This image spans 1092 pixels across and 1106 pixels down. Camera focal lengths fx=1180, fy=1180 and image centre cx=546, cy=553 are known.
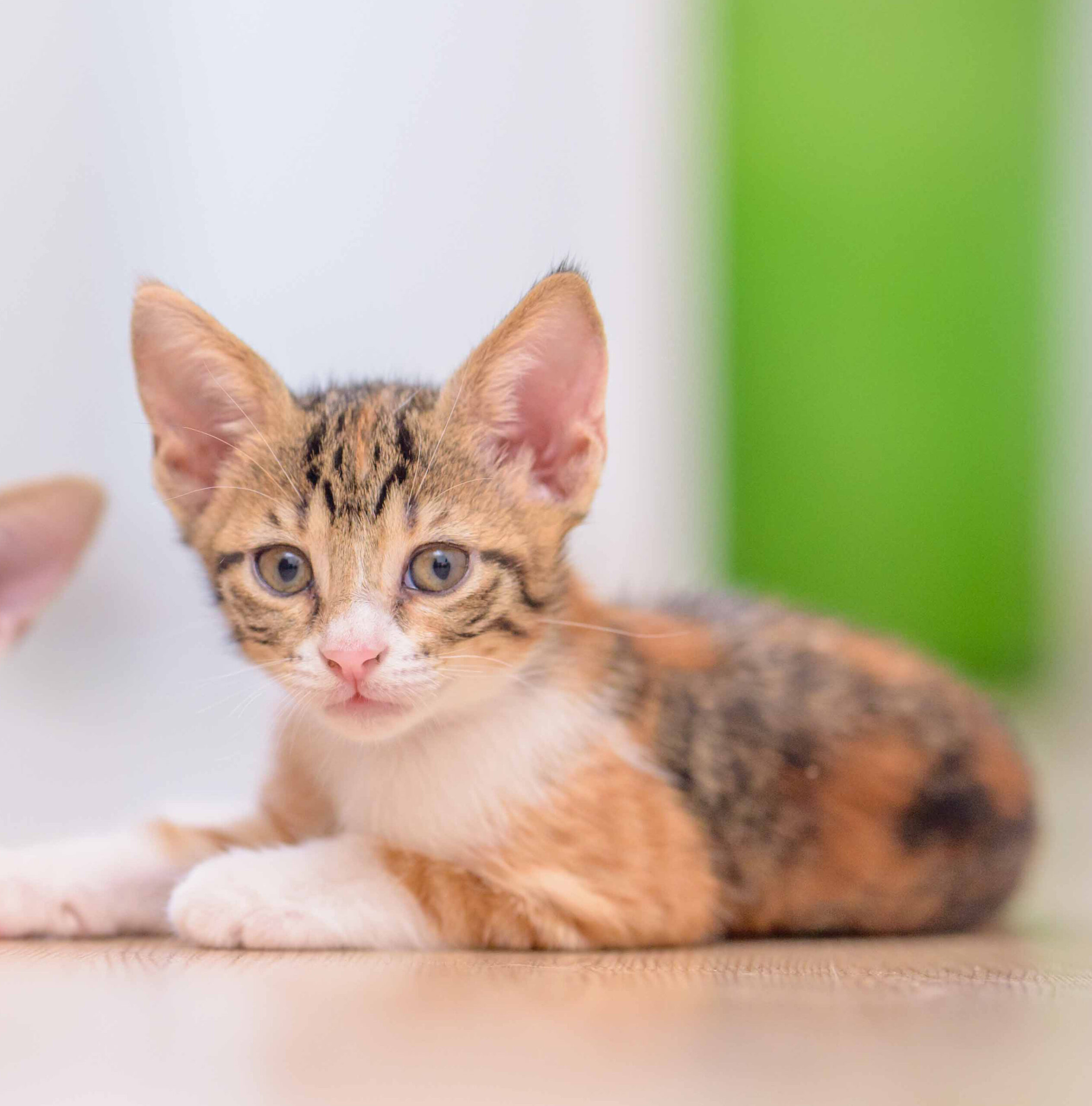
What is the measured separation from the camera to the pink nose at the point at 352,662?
1.06m

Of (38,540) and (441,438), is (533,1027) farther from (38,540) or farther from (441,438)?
(38,540)

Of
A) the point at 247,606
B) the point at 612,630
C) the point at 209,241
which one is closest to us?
the point at 247,606

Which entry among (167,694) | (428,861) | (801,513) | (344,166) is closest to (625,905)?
(428,861)

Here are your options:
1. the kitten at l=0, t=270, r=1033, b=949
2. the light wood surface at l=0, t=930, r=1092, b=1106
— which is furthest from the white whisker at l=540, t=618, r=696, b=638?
the light wood surface at l=0, t=930, r=1092, b=1106

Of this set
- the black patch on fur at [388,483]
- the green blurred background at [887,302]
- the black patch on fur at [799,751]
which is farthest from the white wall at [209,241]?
the green blurred background at [887,302]

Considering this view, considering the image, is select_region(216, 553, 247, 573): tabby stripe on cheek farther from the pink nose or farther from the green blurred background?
the green blurred background

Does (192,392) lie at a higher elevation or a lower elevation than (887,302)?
lower

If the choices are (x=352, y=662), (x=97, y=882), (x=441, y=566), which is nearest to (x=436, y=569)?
(x=441, y=566)

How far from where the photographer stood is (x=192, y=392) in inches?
48.0

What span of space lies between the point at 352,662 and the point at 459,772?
9.8 inches

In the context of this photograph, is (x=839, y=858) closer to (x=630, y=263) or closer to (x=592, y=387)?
(x=592, y=387)

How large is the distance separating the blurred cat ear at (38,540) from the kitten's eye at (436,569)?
0.46 m

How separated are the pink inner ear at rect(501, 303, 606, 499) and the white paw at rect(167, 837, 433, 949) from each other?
1.45ft

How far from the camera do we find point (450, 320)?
1.47 meters
